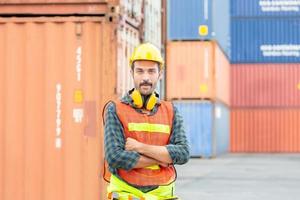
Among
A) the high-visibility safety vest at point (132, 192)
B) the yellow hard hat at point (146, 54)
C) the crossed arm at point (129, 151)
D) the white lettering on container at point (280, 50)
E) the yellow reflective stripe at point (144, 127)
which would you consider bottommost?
the high-visibility safety vest at point (132, 192)

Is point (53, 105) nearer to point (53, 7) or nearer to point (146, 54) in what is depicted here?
point (53, 7)

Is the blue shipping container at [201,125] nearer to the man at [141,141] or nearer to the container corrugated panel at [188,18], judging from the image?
A: the container corrugated panel at [188,18]

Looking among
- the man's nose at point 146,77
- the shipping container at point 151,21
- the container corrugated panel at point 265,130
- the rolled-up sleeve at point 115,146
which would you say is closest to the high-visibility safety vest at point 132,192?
the rolled-up sleeve at point 115,146

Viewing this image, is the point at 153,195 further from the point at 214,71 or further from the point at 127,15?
the point at 214,71

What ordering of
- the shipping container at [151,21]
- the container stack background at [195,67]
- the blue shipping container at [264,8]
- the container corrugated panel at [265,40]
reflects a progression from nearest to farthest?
1. the shipping container at [151,21]
2. the container stack background at [195,67]
3. the container corrugated panel at [265,40]
4. the blue shipping container at [264,8]

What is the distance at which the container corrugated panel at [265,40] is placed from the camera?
36312 millimetres

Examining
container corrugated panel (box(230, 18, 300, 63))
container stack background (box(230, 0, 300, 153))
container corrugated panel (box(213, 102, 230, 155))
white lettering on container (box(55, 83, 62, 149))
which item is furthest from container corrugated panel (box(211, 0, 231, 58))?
white lettering on container (box(55, 83, 62, 149))

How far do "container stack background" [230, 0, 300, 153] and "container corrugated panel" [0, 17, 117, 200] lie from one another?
89.6 ft

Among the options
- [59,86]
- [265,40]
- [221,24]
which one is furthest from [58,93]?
[265,40]

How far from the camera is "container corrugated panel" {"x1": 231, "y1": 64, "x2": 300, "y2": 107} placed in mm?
36156

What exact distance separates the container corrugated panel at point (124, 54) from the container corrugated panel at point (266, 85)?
87.1 ft

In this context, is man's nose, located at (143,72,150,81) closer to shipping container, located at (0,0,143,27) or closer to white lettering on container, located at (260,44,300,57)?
shipping container, located at (0,0,143,27)

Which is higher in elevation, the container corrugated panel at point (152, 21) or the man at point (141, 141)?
the container corrugated panel at point (152, 21)

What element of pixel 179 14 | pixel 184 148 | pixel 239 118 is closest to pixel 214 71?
pixel 179 14
